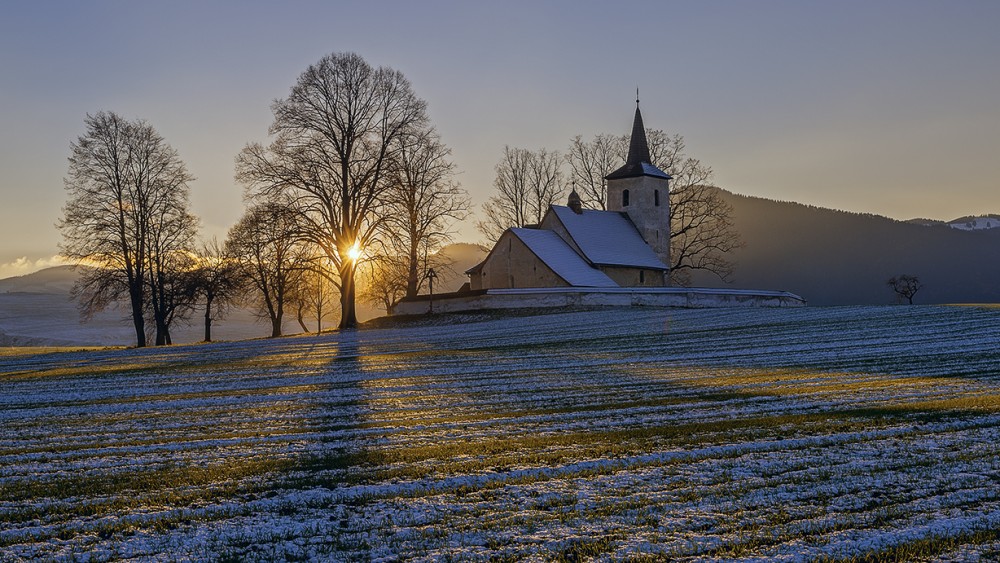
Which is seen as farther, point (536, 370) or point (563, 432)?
point (536, 370)

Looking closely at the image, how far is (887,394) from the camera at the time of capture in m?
15.0

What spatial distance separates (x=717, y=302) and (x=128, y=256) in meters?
31.7

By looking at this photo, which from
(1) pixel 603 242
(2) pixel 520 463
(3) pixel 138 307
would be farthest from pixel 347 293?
(2) pixel 520 463

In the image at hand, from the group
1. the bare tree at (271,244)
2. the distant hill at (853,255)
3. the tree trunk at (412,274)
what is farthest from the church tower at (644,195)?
the distant hill at (853,255)

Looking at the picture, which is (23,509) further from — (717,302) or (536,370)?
(717,302)

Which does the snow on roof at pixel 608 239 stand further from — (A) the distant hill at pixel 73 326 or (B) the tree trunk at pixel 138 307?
(B) the tree trunk at pixel 138 307

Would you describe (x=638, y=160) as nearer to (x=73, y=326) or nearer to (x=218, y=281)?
(x=218, y=281)

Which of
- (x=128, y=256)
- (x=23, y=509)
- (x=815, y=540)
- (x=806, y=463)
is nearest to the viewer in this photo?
(x=815, y=540)

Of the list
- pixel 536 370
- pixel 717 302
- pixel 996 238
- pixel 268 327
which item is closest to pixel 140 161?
pixel 536 370

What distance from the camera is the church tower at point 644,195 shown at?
63625 millimetres

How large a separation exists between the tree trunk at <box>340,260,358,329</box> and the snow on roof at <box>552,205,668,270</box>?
59.8 ft

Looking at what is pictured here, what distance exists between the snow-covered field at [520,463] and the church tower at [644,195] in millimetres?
41534

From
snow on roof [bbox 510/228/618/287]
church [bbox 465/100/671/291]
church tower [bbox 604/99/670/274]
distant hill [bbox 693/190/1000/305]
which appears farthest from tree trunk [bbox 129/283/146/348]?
distant hill [bbox 693/190/1000/305]

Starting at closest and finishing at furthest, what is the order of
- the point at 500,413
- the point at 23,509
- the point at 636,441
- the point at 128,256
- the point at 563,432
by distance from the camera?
the point at 23,509 < the point at 636,441 < the point at 563,432 < the point at 500,413 < the point at 128,256
